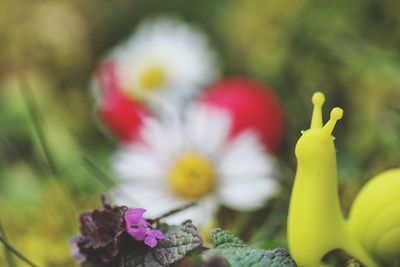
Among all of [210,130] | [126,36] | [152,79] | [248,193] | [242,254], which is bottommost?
[242,254]

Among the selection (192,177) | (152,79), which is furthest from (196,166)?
(152,79)

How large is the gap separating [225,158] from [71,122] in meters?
0.29

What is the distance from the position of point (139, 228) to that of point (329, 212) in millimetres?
A: 114

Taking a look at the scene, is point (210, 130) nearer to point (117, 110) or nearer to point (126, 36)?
point (117, 110)

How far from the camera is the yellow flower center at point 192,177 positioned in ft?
2.49

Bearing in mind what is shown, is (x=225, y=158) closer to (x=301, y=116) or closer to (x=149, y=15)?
(x=301, y=116)

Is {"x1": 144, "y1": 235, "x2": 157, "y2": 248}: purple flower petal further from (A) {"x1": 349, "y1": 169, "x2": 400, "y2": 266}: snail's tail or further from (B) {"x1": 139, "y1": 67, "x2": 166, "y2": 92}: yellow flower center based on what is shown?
(B) {"x1": 139, "y1": 67, "x2": 166, "y2": 92}: yellow flower center

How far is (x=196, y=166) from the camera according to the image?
31.1 inches

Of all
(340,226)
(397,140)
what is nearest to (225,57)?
(397,140)

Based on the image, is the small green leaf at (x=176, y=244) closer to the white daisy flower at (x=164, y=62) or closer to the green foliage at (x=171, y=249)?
the green foliage at (x=171, y=249)

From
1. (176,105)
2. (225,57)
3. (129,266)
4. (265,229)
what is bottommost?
(129,266)

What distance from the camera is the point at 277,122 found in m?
0.84

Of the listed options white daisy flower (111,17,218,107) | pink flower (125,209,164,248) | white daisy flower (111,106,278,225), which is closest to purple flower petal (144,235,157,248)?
pink flower (125,209,164,248)

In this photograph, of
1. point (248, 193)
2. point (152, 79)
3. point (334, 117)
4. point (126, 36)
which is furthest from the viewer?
point (126, 36)
